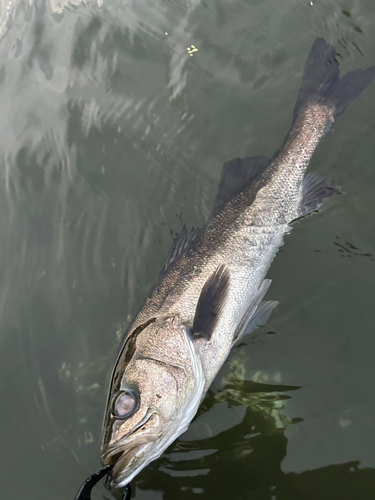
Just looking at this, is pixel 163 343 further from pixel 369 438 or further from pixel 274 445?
pixel 369 438

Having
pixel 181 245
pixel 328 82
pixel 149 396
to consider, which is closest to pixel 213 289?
pixel 181 245

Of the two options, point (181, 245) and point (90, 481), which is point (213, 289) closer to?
point (181, 245)

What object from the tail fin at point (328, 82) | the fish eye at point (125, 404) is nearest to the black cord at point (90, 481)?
the fish eye at point (125, 404)

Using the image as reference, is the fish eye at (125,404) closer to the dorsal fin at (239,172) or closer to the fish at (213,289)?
the fish at (213,289)

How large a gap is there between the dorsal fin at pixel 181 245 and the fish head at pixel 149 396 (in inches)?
21.9

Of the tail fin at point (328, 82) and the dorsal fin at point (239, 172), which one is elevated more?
the tail fin at point (328, 82)

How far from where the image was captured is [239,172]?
12.3 feet

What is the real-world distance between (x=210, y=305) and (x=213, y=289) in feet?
0.43

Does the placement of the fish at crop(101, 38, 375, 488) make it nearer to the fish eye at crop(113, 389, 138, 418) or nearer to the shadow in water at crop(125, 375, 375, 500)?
the fish eye at crop(113, 389, 138, 418)

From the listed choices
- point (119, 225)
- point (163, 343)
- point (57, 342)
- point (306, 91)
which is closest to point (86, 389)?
point (57, 342)

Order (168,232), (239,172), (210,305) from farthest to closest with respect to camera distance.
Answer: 1. (168,232)
2. (239,172)
3. (210,305)

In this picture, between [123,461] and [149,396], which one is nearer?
[123,461]

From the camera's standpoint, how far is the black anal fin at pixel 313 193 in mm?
3754

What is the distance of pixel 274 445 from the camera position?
3270 mm
